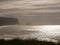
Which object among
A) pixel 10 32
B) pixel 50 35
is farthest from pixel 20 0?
pixel 50 35

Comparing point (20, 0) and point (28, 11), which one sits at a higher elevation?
point (20, 0)

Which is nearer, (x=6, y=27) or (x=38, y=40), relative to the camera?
(x=38, y=40)

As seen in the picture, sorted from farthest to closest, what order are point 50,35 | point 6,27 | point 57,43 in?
point 6,27 < point 50,35 < point 57,43

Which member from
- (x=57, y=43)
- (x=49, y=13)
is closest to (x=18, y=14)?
(x=49, y=13)

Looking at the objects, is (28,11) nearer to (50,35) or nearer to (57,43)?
(50,35)

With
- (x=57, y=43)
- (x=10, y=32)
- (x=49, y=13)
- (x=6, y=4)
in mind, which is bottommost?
(x=57, y=43)

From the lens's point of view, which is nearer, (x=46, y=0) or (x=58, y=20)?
(x=58, y=20)

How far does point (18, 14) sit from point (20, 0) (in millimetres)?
253

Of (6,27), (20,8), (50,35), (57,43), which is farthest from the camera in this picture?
(20,8)

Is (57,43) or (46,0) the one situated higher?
(46,0)

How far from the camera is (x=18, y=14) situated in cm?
270

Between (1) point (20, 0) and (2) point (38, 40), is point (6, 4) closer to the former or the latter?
(1) point (20, 0)

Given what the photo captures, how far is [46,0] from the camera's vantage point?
279 cm

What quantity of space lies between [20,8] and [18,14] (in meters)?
0.10
